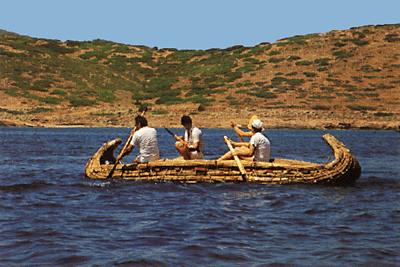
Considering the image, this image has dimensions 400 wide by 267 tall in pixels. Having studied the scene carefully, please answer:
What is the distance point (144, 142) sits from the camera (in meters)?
13.0

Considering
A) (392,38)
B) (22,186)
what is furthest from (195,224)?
(392,38)

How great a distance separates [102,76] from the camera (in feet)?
288

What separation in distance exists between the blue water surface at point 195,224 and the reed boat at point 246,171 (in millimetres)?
302

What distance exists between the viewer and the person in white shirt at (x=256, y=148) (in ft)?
40.6

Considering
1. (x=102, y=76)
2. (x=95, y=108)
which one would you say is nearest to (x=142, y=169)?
(x=95, y=108)

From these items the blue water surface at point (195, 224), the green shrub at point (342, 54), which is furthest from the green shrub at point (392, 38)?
the blue water surface at point (195, 224)

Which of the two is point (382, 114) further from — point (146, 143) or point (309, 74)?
point (146, 143)

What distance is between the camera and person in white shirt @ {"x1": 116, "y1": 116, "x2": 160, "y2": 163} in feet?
41.7

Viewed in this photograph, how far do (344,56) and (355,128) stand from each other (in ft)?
92.7

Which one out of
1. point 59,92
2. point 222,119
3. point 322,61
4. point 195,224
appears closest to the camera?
point 195,224

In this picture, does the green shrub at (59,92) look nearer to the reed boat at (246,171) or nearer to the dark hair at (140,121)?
the reed boat at (246,171)

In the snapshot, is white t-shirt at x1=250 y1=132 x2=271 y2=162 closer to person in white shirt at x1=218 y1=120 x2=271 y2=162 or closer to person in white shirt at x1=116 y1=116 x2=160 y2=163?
person in white shirt at x1=218 y1=120 x2=271 y2=162

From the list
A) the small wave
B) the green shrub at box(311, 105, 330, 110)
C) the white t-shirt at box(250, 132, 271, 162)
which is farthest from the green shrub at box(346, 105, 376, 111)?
the small wave

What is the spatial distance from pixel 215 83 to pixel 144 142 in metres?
67.0
